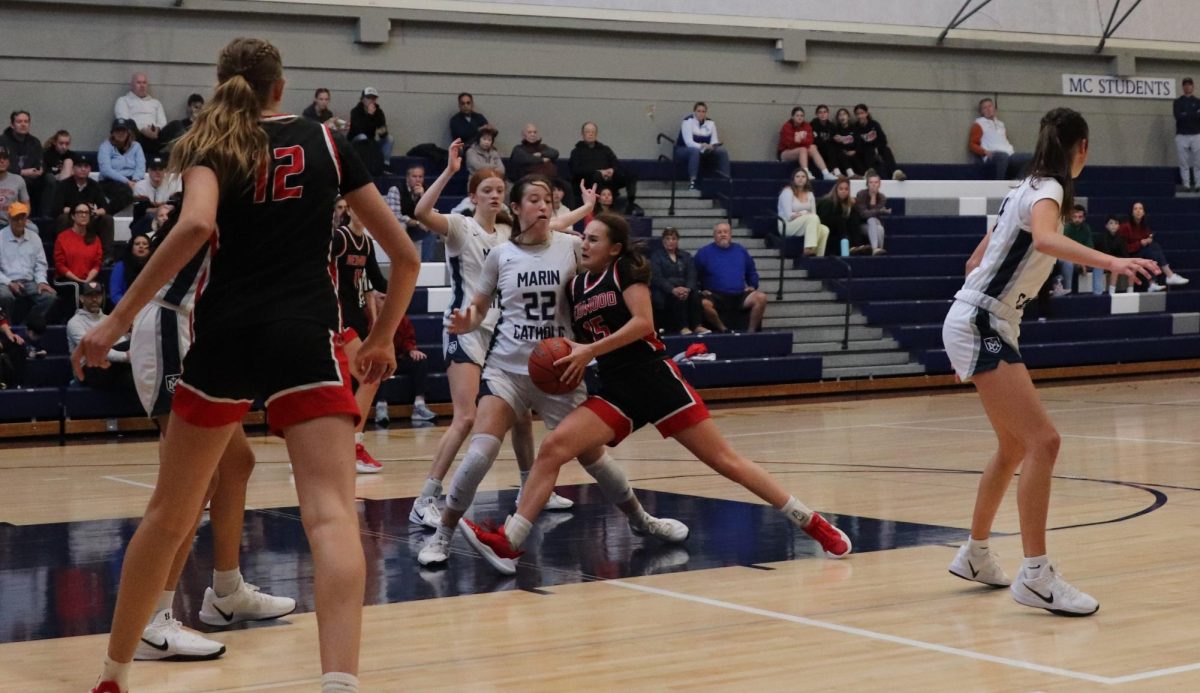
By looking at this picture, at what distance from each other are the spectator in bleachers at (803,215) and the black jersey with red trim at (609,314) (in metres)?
12.2

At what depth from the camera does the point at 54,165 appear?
15609mm

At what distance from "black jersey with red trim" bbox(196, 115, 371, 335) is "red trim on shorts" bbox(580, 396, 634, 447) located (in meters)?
2.75

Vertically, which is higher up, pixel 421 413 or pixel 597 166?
pixel 597 166

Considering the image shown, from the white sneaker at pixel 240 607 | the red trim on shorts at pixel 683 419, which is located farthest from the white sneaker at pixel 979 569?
the white sneaker at pixel 240 607

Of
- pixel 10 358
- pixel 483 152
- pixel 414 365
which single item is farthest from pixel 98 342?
pixel 483 152

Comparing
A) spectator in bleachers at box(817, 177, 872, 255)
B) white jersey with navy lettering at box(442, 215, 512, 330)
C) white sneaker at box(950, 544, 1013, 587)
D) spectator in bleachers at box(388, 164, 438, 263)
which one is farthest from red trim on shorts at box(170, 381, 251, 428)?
spectator in bleachers at box(817, 177, 872, 255)

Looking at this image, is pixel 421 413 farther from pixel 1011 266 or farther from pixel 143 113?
pixel 1011 266

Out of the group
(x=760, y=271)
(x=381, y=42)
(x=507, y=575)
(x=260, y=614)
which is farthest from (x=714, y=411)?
(x=260, y=614)

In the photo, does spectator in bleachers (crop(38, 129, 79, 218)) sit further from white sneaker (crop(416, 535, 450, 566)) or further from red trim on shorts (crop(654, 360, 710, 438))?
red trim on shorts (crop(654, 360, 710, 438))

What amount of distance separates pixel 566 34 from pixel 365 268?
41.0 feet

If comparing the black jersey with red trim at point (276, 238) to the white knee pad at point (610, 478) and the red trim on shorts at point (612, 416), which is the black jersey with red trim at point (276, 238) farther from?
the white knee pad at point (610, 478)

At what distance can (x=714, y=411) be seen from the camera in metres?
14.9

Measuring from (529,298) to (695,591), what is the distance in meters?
1.57

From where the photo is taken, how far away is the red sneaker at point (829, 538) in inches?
260
